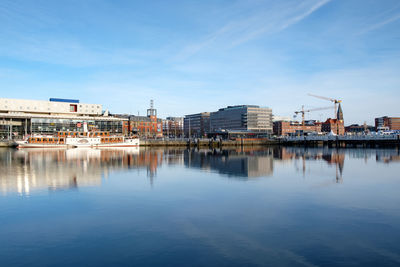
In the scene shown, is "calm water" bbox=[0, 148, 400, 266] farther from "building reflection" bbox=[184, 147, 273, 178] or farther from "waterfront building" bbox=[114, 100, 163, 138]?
"waterfront building" bbox=[114, 100, 163, 138]

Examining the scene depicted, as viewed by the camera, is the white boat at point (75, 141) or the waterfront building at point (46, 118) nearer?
the white boat at point (75, 141)

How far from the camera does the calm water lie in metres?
12.2

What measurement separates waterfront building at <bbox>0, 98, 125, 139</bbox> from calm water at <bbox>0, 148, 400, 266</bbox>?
9932 cm

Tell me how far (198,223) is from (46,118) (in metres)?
127

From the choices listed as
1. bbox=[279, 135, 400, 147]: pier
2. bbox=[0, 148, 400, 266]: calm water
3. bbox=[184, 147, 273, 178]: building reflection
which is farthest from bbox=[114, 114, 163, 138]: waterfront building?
bbox=[0, 148, 400, 266]: calm water

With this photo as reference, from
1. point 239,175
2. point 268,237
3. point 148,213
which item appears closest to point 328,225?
point 268,237

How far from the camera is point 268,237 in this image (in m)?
14.3

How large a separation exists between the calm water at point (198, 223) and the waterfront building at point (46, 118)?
326 feet

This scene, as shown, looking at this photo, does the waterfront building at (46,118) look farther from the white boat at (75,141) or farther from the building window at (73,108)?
the white boat at (75,141)

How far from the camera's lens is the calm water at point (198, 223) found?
12.2 m

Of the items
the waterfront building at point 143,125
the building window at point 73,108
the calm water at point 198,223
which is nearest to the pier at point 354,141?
the waterfront building at point 143,125

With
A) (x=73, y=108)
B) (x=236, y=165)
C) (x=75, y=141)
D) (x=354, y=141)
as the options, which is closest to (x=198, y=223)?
(x=236, y=165)

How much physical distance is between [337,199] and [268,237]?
10.8m

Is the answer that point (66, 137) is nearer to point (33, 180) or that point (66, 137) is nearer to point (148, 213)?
point (33, 180)
